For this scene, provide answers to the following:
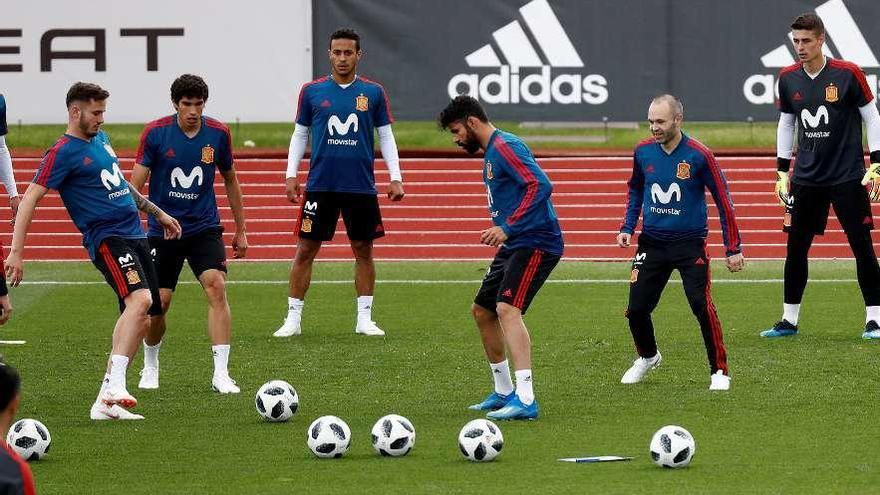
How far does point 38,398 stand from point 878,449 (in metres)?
4.89

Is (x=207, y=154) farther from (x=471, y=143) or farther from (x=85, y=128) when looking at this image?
(x=471, y=143)

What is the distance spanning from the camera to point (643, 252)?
1034cm

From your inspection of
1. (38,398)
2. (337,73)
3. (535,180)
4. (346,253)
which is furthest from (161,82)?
(535,180)

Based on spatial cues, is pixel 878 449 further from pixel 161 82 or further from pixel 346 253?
pixel 161 82

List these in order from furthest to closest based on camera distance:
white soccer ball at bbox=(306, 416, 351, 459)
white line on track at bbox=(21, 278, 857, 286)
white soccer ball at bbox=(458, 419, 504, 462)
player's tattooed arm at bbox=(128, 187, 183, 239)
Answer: white line on track at bbox=(21, 278, 857, 286), player's tattooed arm at bbox=(128, 187, 183, 239), white soccer ball at bbox=(306, 416, 351, 459), white soccer ball at bbox=(458, 419, 504, 462)

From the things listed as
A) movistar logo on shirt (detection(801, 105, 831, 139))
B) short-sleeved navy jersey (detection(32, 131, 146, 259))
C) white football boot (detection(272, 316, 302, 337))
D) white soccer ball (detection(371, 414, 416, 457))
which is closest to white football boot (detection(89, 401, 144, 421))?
short-sleeved navy jersey (detection(32, 131, 146, 259))

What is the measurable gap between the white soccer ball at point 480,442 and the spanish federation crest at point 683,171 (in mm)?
2770

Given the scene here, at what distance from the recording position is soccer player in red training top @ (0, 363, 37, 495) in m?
4.71

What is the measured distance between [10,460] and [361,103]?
8288mm

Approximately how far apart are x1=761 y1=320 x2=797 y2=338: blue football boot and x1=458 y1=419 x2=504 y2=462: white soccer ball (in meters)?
4.90

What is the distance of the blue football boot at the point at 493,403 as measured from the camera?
953 centimetres

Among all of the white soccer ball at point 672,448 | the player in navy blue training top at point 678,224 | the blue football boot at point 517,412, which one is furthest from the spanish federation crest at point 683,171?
the white soccer ball at point 672,448

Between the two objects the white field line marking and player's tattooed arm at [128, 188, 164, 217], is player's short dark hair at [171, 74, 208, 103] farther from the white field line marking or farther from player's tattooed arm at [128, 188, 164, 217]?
the white field line marking

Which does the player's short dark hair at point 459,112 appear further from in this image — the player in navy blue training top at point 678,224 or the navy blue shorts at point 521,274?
the player in navy blue training top at point 678,224
